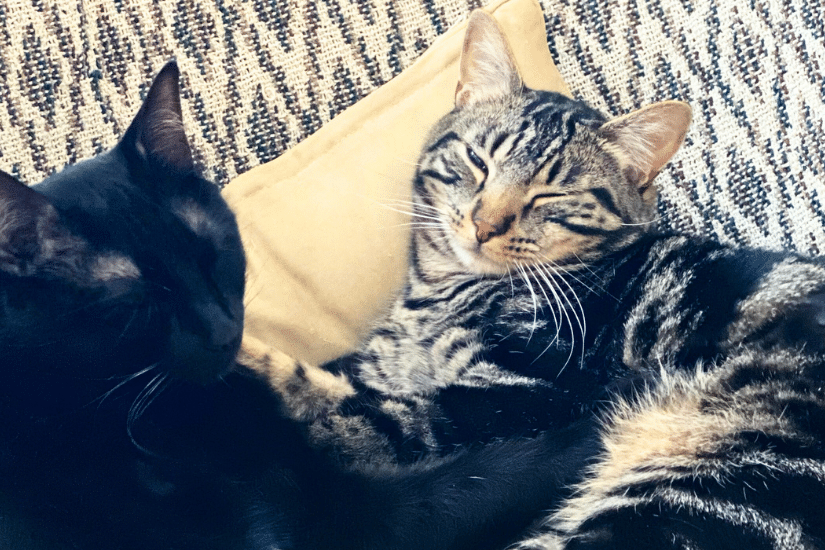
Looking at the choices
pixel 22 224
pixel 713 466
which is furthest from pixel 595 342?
pixel 22 224

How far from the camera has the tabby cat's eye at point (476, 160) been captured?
1101mm

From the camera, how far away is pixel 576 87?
1.29 metres

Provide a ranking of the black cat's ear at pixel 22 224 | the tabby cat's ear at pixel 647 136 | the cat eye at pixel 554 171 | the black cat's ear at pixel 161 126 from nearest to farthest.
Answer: the black cat's ear at pixel 22 224 < the black cat's ear at pixel 161 126 < the tabby cat's ear at pixel 647 136 < the cat eye at pixel 554 171

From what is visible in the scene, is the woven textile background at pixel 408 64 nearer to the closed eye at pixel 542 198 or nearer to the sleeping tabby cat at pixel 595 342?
the sleeping tabby cat at pixel 595 342

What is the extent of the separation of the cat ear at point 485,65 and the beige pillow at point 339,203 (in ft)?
0.25

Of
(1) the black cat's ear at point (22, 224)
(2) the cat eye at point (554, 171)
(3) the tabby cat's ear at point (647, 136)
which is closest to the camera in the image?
(1) the black cat's ear at point (22, 224)

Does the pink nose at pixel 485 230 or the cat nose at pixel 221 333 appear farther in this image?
the pink nose at pixel 485 230

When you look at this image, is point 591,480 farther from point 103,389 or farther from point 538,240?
point 103,389

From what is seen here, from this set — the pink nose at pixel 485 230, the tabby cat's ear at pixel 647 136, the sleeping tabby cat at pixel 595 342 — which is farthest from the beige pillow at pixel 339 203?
the tabby cat's ear at pixel 647 136

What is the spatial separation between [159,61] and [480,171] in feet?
2.21

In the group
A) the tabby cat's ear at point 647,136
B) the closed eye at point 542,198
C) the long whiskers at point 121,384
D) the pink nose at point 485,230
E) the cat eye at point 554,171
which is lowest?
the long whiskers at point 121,384

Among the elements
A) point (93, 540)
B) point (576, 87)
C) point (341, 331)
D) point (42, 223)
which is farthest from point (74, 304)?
point (576, 87)

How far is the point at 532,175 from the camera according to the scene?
1.07 m

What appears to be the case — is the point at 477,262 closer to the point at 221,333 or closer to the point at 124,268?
the point at 221,333
